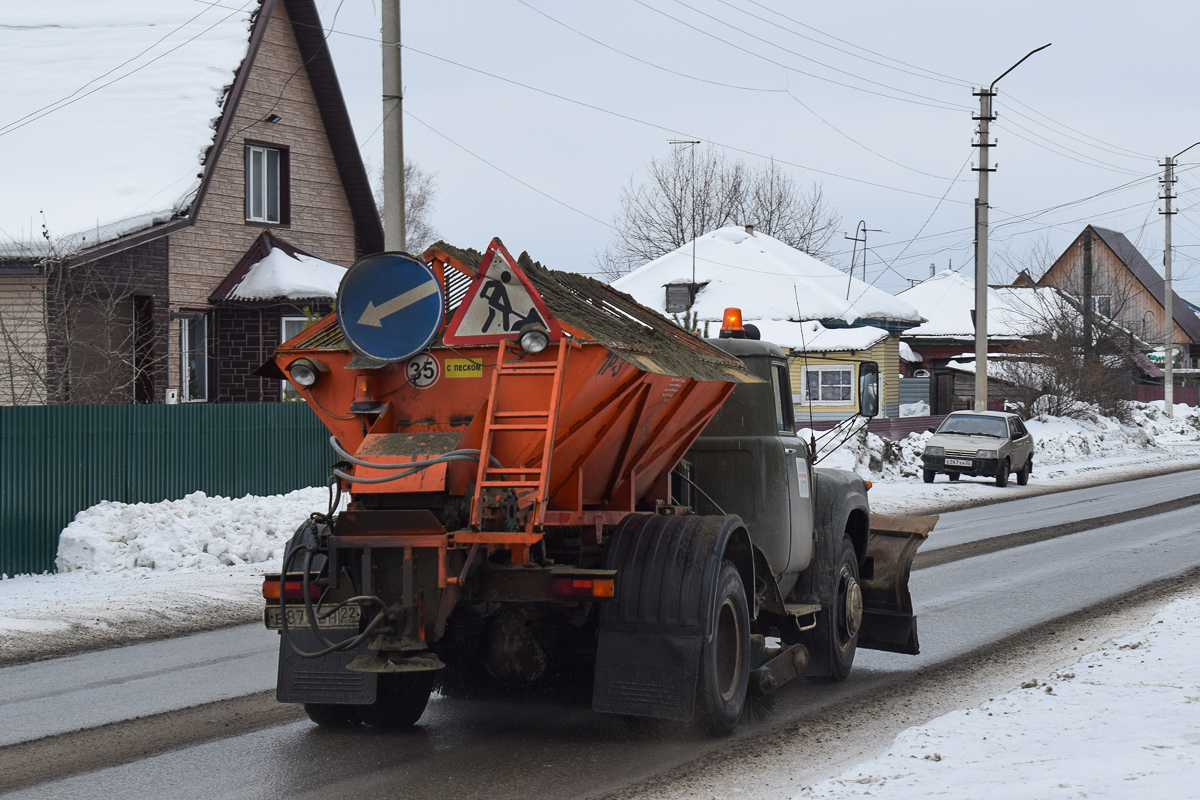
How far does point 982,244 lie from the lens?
32781 mm

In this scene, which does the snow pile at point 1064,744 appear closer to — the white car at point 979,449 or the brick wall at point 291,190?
the brick wall at point 291,190

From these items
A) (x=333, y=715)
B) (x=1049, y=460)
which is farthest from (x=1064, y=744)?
(x=1049, y=460)

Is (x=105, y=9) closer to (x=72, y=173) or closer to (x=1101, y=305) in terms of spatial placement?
(x=72, y=173)

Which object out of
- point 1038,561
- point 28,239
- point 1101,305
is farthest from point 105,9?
point 1101,305

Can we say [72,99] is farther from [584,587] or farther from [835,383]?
[835,383]

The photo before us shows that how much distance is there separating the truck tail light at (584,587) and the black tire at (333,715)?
160cm

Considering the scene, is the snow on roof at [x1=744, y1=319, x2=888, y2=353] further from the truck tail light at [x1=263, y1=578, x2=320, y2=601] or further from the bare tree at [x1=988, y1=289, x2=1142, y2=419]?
the truck tail light at [x1=263, y1=578, x2=320, y2=601]

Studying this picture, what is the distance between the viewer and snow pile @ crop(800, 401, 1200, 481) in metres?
29.8

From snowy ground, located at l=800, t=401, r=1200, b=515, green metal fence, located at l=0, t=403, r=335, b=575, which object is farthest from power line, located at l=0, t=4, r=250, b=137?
snowy ground, located at l=800, t=401, r=1200, b=515

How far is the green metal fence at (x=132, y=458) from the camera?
1394 centimetres

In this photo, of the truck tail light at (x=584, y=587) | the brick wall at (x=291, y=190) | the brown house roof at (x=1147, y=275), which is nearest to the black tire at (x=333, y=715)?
the truck tail light at (x=584, y=587)

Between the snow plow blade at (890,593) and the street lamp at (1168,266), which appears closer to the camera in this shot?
the snow plow blade at (890,593)

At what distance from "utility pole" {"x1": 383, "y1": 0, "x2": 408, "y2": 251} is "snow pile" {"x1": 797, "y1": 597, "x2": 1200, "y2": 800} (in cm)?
921

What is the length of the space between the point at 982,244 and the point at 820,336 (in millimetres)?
11291
